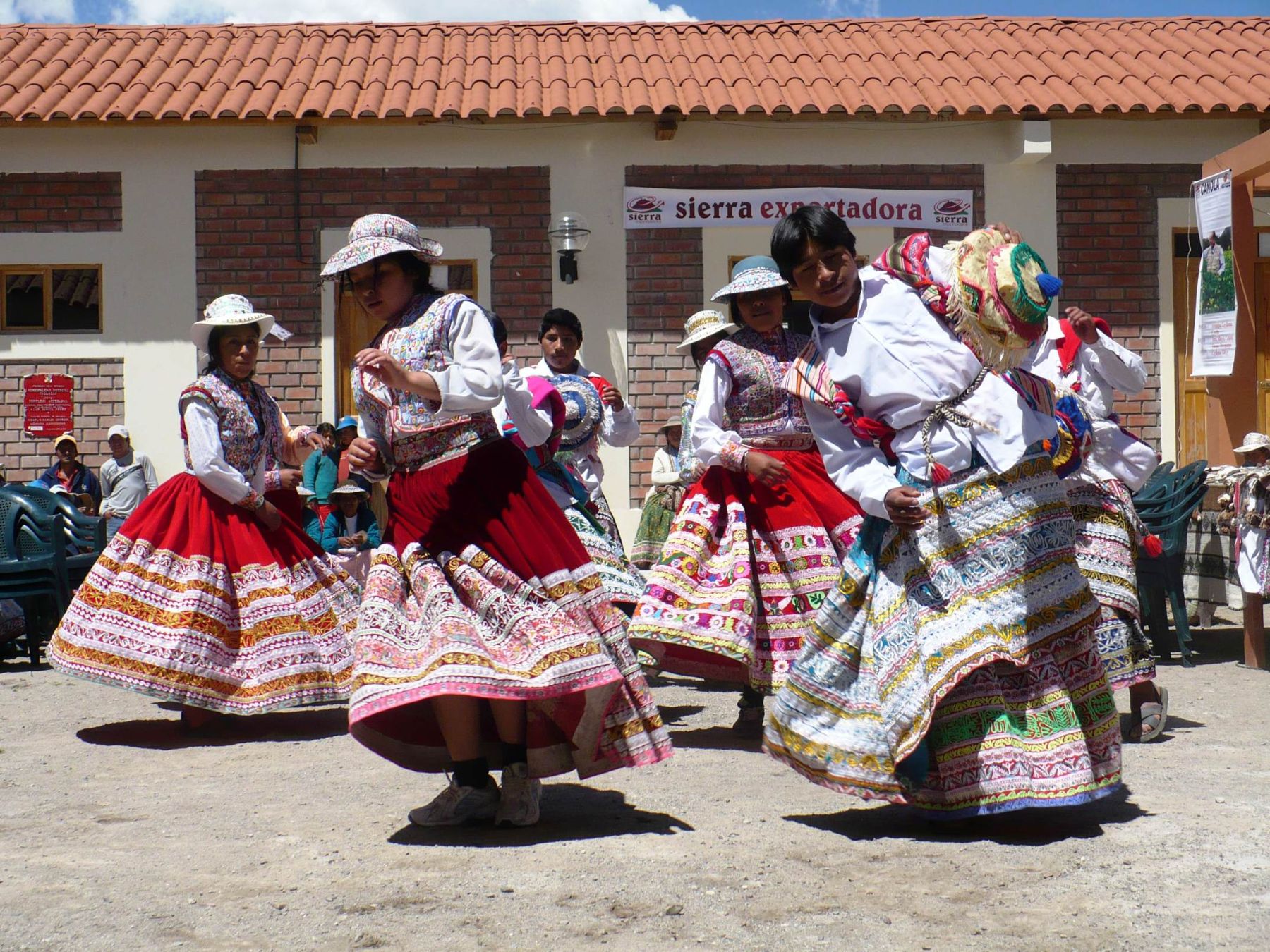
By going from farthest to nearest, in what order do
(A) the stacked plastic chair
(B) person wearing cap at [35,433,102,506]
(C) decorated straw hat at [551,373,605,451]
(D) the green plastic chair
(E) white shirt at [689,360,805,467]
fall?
(B) person wearing cap at [35,433,102,506] < (D) the green plastic chair < (A) the stacked plastic chair < (C) decorated straw hat at [551,373,605,451] < (E) white shirt at [689,360,805,467]

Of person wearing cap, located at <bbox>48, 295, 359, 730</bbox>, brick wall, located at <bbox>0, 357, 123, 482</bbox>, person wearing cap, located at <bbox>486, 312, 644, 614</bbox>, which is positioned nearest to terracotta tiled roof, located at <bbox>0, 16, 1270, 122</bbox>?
brick wall, located at <bbox>0, 357, 123, 482</bbox>

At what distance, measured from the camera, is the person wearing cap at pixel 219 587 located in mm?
5781

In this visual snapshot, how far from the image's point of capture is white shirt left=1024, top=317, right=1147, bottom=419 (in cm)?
524

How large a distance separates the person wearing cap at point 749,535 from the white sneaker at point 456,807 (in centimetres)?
145

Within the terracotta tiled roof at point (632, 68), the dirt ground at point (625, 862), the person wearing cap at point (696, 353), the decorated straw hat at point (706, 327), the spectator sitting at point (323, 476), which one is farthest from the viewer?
the terracotta tiled roof at point (632, 68)

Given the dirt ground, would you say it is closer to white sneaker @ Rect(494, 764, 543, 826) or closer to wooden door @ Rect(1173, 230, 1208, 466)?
white sneaker @ Rect(494, 764, 543, 826)

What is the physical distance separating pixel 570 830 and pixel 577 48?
11112mm

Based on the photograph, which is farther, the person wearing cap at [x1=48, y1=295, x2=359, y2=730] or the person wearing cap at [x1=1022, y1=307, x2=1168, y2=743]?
the person wearing cap at [x1=48, y1=295, x2=359, y2=730]

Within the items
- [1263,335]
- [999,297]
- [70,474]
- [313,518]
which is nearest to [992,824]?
[999,297]

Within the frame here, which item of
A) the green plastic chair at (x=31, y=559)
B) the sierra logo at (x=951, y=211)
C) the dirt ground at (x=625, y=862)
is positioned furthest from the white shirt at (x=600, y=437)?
the sierra logo at (x=951, y=211)

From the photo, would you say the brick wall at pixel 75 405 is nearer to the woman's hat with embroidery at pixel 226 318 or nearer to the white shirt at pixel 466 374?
the woman's hat with embroidery at pixel 226 318

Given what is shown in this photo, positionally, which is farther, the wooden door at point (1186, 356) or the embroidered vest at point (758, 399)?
the wooden door at point (1186, 356)

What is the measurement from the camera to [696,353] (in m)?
6.90

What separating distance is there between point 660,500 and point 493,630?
21.1 ft
